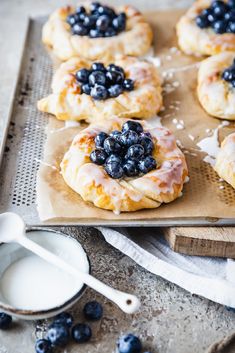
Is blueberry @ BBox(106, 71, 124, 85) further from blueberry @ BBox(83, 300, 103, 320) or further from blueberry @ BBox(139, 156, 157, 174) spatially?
blueberry @ BBox(83, 300, 103, 320)

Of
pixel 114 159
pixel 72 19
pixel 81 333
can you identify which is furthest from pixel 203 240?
pixel 72 19

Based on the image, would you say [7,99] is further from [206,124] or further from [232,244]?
[232,244]

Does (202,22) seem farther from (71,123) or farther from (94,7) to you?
(71,123)

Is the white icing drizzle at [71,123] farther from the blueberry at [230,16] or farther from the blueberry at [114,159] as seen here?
the blueberry at [230,16]

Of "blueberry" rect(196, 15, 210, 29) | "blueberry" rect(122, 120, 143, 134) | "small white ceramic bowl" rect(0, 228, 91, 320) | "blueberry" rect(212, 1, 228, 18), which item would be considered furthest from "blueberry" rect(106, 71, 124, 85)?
"small white ceramic bowl" rect(0, 228, 91, 320)

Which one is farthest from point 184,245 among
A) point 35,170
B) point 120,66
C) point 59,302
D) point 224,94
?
point 120,66

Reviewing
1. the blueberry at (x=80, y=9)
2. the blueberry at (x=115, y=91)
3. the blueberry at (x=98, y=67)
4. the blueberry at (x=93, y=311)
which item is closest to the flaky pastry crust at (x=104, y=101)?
the blueberry at (x=115, y=91)
